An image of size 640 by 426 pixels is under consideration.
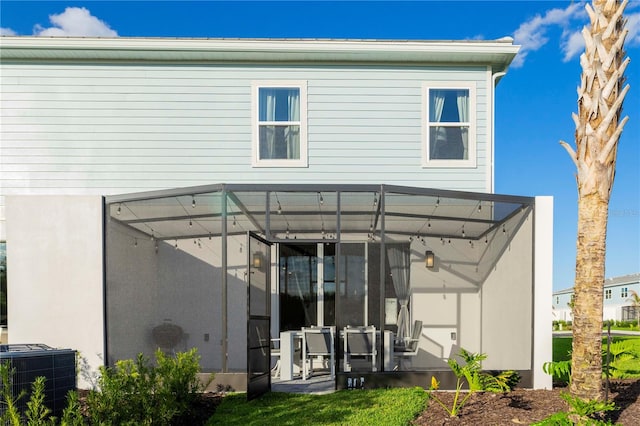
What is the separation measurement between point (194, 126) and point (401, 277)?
4.70 m

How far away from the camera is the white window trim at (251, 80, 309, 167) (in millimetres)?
9148

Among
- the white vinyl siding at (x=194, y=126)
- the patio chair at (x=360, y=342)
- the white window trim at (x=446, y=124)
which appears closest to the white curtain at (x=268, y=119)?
the white vinyl siding at (x=194, y=126)

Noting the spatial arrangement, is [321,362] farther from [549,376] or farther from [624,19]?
[624,19]

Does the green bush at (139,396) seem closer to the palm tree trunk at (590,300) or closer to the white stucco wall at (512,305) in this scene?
the palm tree trunk at (590,300)

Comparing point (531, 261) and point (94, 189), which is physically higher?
point (94, 189)

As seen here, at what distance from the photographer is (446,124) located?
919 cm

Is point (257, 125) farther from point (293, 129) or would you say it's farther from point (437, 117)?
point (437, 117)

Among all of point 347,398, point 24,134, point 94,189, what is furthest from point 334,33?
point 347,398

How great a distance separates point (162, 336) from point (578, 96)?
7483 millimetres

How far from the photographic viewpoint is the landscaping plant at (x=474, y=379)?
6280 mm

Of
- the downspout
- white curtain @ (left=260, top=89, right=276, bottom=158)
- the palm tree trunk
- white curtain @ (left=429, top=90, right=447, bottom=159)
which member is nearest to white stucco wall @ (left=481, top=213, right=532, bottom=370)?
the downspout

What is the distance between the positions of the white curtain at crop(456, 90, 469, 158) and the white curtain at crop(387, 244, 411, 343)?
2.15 meters

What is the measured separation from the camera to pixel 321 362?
29.9 ft

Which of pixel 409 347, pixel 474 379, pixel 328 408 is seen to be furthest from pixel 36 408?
pixel 409 347
